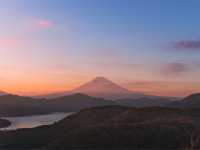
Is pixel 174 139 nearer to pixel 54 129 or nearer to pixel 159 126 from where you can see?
pixel 159 126

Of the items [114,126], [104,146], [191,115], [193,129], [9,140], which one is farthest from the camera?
[191,115]

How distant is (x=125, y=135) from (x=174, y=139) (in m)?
7.29

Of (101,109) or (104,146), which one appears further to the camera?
(101,109)

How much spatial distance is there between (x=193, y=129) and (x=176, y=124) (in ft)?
13.9

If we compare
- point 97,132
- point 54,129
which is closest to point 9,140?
point 54,129

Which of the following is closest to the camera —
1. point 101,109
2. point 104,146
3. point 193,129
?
point 104,146

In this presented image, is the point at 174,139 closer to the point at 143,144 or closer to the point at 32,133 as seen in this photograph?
the point at 143,144

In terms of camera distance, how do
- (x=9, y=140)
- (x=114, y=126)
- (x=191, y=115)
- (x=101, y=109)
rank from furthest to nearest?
(x=101, y=109) → (x=191, y=115) → (x=9, y=140) → (x=114, y=126)

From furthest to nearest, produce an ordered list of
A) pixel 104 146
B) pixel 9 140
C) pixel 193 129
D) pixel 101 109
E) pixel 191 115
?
1. pixel 101 109
2. pixel 191 115
3. pixel 9 140
4. pixel 193 129
5. pixel 104 146

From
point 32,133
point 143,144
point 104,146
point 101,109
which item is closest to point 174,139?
point 143,144

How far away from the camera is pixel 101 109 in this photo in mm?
100188

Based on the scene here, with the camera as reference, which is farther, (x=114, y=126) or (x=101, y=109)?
(x=101, y=109)

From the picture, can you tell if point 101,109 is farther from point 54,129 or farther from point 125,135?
point 125,135

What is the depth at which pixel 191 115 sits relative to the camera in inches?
3233
